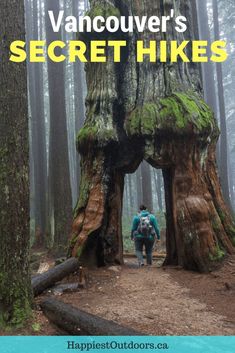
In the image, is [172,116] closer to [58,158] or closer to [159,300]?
[159,300]

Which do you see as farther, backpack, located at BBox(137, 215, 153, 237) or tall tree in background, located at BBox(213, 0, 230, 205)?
tall tree in background, located at BBox(213, 0, 230, 205)

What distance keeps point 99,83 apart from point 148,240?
435 centimetres

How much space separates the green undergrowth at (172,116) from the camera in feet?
26.6

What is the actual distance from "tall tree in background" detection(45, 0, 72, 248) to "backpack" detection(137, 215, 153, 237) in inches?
127

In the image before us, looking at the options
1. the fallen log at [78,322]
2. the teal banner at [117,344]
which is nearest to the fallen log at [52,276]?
the fallen log at [78,322]

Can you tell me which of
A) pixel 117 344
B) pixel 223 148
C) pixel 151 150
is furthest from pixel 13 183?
pixel 223 148

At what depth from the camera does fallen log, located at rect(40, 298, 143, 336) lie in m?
4.27

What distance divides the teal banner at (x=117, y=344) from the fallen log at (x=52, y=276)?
2.02 metres

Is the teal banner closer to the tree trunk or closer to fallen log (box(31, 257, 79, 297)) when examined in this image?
fallen log (box(31, 257, 79, 297))

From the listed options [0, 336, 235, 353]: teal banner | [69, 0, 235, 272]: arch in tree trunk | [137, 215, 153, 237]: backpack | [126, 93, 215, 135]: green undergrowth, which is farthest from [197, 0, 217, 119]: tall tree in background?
[0, 336, 235, 353]: teal banner

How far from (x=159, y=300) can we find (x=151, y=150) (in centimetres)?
346

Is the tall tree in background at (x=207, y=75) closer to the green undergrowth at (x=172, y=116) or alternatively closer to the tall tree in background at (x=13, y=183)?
the green undergrowth at (x=172, y=116)

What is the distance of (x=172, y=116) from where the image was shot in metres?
8.17

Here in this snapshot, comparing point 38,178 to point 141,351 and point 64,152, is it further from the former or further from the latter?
point 141,351
